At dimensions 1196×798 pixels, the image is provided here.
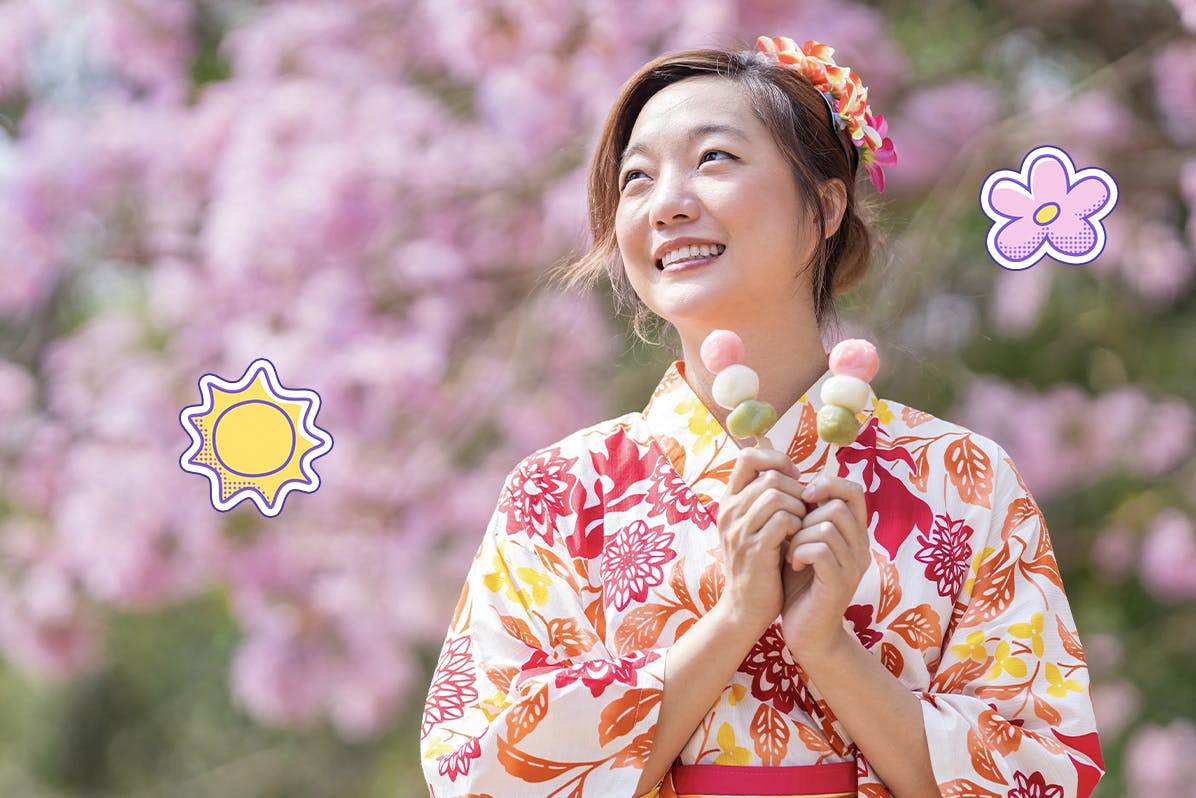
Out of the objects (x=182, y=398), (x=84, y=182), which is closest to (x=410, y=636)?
(x=182, y=398)

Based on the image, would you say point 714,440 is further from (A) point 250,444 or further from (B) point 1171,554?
(B) point 1171,554

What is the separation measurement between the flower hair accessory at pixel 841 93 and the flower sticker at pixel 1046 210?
1.14 ft

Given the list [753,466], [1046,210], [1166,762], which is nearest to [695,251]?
[753,466]

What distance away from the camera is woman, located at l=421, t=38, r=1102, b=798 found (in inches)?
45.5

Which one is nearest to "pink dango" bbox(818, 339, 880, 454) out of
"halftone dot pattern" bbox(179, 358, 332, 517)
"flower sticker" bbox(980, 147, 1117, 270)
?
"flower sticker" bbox(980, 147, 1117, 270)

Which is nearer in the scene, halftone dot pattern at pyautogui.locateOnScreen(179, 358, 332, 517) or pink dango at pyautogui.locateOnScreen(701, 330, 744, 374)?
pink dango at pyautogui.locateOnScreen(701, 330, 744, 374)

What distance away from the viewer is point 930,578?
1236 mm

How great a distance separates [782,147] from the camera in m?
1.32

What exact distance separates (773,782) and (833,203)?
511mm

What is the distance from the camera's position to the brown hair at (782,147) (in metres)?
1.34

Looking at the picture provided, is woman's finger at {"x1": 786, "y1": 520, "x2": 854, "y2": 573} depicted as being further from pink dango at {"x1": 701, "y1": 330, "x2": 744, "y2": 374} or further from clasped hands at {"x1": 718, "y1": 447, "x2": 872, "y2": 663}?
pink dango at {"x1": 701, "y1": 330, "x2": 744, "y2": 374}

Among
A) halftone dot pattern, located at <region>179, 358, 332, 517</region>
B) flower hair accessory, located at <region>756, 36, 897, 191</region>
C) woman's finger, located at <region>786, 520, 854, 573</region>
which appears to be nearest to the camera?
woman's finger, located at <region>786, 520, 854, 573</region>

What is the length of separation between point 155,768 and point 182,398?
215 cm

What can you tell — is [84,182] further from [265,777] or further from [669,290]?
[669,290]
